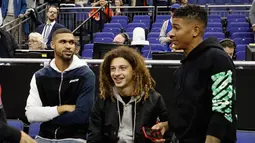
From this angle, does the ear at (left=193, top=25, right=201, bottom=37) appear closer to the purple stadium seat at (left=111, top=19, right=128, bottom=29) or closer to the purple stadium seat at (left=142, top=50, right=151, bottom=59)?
the purple stadium seat at (left=142, top=50, right=151, bottom=59)

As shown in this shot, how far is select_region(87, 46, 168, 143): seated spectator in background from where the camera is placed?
15.9 feet

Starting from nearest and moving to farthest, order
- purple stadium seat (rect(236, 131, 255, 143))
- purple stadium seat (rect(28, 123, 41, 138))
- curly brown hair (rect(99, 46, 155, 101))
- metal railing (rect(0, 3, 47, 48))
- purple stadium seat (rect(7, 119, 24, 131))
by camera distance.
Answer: curly brown hair (rect(99, 46, 155, 101)), purple stadium seat (rect(236, 131, 255, 143)), purple stadium seat (rect(7, 119, 24, 131)), purple stadium seat (rect(28, 123, 41, 138)), metal railing (rect(0, 3, 47, 48))

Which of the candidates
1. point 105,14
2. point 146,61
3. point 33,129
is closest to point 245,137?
point 146,61

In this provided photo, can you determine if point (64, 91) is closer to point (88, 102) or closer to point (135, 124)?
point (88, 102)

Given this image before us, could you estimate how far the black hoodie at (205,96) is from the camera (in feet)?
11.6

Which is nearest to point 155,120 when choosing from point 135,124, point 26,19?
point 135,124

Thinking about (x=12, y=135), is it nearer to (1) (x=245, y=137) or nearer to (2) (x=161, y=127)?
(2) (x=161, y=127)

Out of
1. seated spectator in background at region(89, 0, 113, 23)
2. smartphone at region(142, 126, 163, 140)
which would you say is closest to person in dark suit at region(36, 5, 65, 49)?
seated spectator in background at region(89, 0, 113, 23)

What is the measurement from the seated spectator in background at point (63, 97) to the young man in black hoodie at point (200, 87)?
1720 millimetres

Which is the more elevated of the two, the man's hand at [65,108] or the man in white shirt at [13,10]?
the man in white shirt at [13,10]

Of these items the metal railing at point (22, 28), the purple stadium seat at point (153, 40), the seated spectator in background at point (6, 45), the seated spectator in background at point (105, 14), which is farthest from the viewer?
the seated spectator in background at point (105, 14)

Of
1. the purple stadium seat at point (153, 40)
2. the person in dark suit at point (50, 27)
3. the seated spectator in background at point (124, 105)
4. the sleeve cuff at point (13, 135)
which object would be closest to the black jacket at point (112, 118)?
the seated spectator in background at point (124, 105)

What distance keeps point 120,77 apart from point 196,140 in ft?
4.34

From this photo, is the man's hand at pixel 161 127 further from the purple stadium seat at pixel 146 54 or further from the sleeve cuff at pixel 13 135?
the purple stadium seat at pixel 146 54
